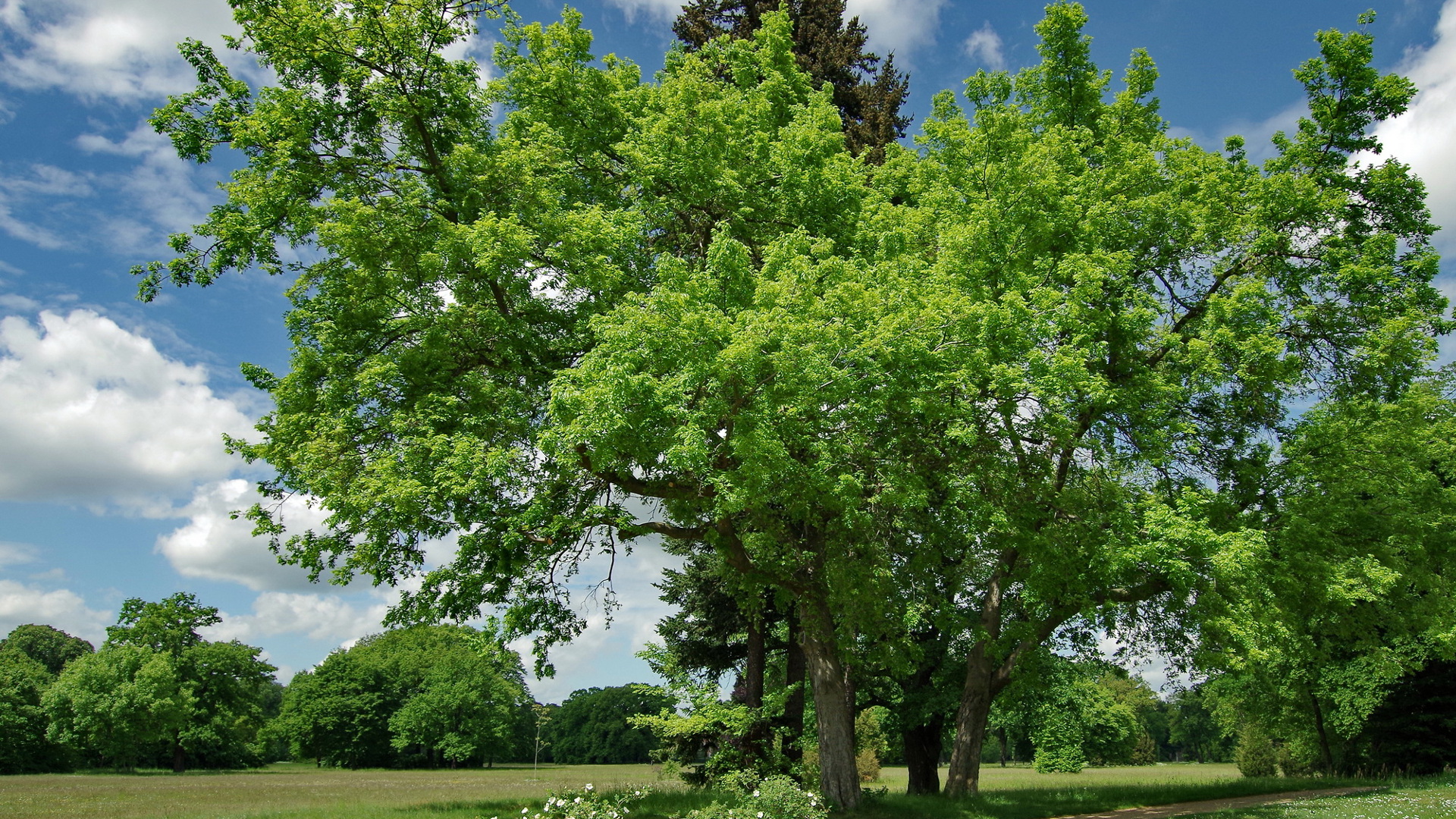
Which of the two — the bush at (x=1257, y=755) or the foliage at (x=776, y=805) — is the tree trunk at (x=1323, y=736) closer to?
Answer: the bush at (x=1257, y=755)

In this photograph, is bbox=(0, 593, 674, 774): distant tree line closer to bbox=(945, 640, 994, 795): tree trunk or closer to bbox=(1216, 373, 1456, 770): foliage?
bbox=(945, 640, 994, 795): tree trunk

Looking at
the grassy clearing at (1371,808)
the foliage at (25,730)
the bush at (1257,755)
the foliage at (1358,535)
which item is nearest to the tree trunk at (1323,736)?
the bush at (1257,755)

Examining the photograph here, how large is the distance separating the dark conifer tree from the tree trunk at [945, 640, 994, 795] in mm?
12900

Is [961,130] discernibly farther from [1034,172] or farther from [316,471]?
[316,471]

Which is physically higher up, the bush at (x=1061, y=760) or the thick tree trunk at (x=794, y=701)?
the thick tree trunk at (x=794, y=701)

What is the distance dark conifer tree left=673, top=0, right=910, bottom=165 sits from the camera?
21844 mm

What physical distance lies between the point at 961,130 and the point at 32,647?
10268cm

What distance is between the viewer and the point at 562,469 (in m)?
12.9

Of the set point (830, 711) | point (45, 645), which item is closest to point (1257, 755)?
point (830, 711)

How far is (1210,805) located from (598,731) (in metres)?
76.7

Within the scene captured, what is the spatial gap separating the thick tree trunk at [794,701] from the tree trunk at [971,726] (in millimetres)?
3705

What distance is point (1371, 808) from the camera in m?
15.4

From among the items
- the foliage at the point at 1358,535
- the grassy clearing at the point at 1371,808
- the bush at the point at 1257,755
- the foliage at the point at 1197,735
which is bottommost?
the foliage at the point at 1197,735

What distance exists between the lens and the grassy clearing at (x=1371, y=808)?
1384cm
